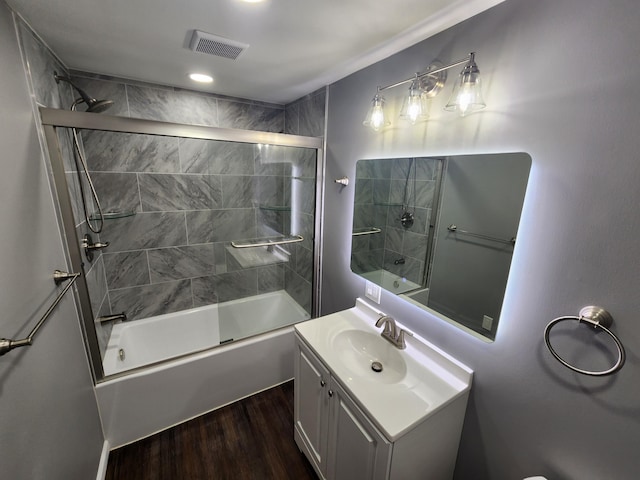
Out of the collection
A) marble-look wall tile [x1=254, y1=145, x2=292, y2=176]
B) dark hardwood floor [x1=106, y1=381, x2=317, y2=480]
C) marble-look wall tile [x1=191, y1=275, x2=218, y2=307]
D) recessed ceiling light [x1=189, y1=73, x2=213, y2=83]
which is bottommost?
dark hardwood floor [x1=106, y1=381, x2=317, y2=480]

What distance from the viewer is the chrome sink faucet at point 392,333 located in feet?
4.49

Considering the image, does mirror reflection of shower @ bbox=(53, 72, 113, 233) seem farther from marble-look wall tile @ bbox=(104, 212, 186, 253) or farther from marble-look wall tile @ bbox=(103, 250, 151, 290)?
marble-look wall tile @ bbox=(103, 250, 151, 290)

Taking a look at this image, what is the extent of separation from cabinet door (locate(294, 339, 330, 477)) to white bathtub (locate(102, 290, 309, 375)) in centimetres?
71

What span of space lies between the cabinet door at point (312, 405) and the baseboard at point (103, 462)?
1.09 meters

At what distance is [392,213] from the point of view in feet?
5.19

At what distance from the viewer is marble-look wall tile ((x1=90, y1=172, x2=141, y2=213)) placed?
6.65ft

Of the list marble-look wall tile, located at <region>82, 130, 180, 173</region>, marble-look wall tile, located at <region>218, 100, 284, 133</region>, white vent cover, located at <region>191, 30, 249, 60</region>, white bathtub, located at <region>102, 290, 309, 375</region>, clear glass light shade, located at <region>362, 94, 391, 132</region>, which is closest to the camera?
white vent cover, located at <region>191, 30, 249, 60</region>

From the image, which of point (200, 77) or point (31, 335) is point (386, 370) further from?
point (200, 77)

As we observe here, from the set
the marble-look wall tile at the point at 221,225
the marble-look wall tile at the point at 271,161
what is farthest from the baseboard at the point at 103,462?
the marble-look wall tile at the point at 271,161

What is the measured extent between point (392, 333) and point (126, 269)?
7.34ft

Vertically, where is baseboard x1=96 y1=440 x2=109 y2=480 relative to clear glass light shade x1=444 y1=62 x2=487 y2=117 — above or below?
below

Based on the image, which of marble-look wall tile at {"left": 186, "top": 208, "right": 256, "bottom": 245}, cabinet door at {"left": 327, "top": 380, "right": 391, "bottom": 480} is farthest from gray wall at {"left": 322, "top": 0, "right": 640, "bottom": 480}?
marble-look wall tile at {"left": 186, "top": 208, "right": 256, "bottom": 245}

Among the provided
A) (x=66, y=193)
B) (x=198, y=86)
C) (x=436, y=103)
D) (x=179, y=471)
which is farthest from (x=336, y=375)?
(x=198, y=86)

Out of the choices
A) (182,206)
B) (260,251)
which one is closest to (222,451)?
(260,251)
